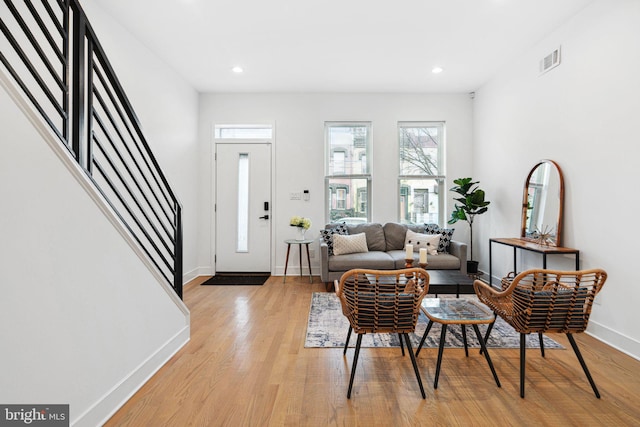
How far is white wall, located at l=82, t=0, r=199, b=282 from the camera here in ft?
10.4

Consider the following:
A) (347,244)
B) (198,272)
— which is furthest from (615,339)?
(198,272)

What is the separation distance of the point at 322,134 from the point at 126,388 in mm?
4226

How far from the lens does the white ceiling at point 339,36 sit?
2.98 m

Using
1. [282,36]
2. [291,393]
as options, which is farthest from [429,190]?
[291,393]

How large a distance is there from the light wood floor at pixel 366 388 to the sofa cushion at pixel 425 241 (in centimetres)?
184

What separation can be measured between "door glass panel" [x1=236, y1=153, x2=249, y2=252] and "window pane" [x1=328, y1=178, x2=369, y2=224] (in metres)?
1.35

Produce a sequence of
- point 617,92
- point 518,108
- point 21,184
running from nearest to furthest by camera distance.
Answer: point 21,184 < point 617,92 < point 518,108

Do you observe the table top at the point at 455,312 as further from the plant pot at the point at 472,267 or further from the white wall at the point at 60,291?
the plant pot at the point at 472,267

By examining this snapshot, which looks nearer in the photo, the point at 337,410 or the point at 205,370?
the point at 337,410

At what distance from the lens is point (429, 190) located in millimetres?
5328

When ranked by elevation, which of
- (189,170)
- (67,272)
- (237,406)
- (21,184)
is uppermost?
(189,170)

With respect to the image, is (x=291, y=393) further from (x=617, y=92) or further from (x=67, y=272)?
(x=617, y=92)

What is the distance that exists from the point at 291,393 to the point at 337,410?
0.32m

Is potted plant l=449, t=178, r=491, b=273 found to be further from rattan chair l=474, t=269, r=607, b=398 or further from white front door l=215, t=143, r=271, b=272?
white front door l=215, t=143, r=271, b=272
